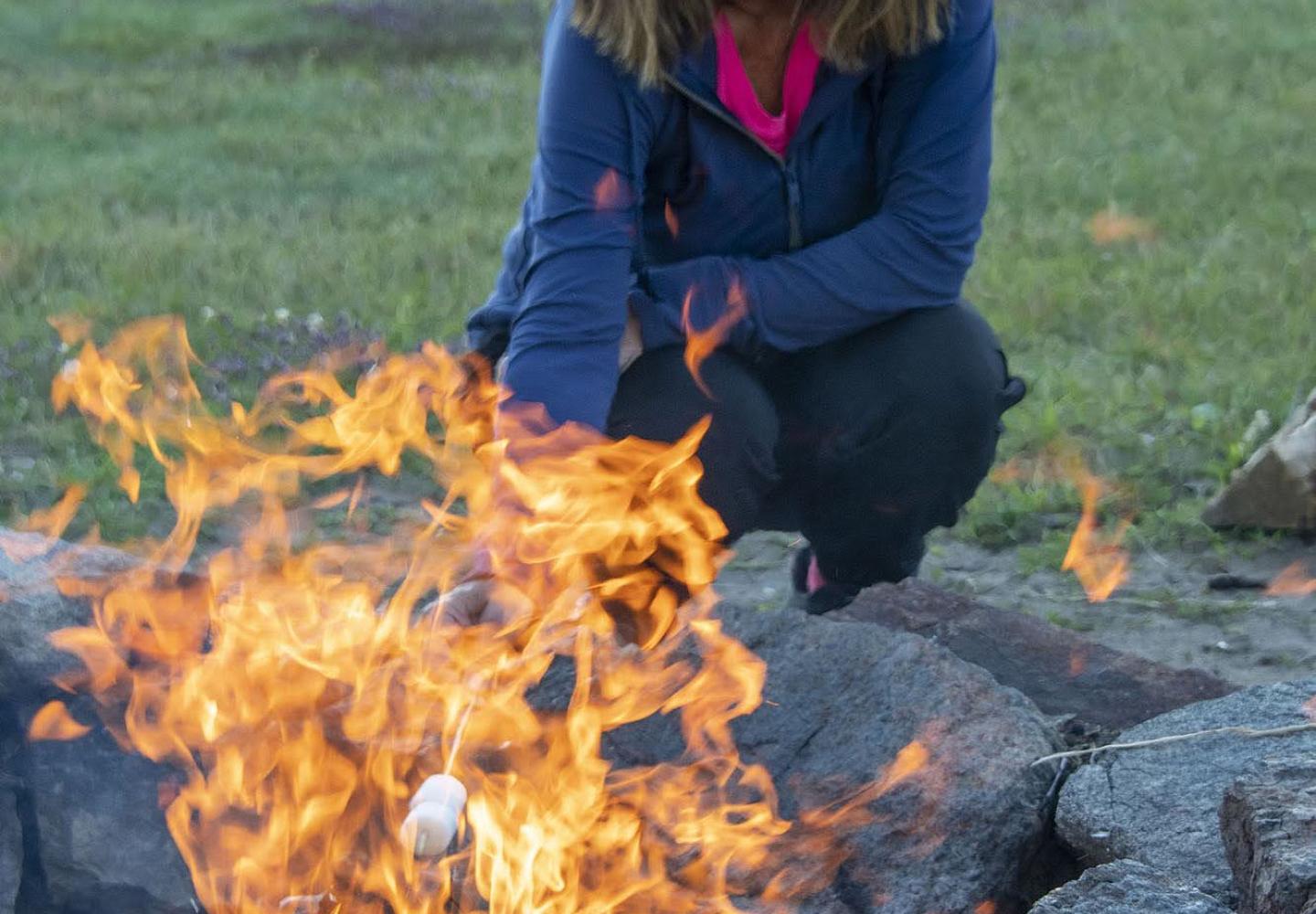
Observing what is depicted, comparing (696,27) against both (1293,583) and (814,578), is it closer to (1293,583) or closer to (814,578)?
(814,578)

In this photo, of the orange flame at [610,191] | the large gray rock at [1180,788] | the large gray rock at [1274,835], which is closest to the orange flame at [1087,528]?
the large gray rock at [1180,788]

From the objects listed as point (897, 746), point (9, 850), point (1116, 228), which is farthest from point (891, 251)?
point (1116, 228)

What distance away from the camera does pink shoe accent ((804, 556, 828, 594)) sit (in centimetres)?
353

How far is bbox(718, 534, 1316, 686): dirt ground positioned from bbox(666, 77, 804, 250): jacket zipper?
3.96ft

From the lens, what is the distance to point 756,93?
2932 millimetres

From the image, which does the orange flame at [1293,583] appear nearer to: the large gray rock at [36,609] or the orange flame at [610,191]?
the orange flame at [610,191]

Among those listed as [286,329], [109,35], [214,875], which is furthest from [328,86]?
[214,875]

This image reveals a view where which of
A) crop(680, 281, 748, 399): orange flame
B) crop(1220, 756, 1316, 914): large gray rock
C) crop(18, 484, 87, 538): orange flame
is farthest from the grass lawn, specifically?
crop(1220, 756, 1316, 914): large gray rock

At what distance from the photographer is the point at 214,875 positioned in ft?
7.71

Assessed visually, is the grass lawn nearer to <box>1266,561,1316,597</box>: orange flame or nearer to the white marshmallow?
<box>1266,561,1316,597</box>: orange flame

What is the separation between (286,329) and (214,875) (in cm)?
353

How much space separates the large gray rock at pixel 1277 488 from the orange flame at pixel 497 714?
1.86m

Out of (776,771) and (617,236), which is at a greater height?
(617,236)

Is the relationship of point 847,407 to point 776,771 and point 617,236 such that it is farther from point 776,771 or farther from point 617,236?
point 776,771
